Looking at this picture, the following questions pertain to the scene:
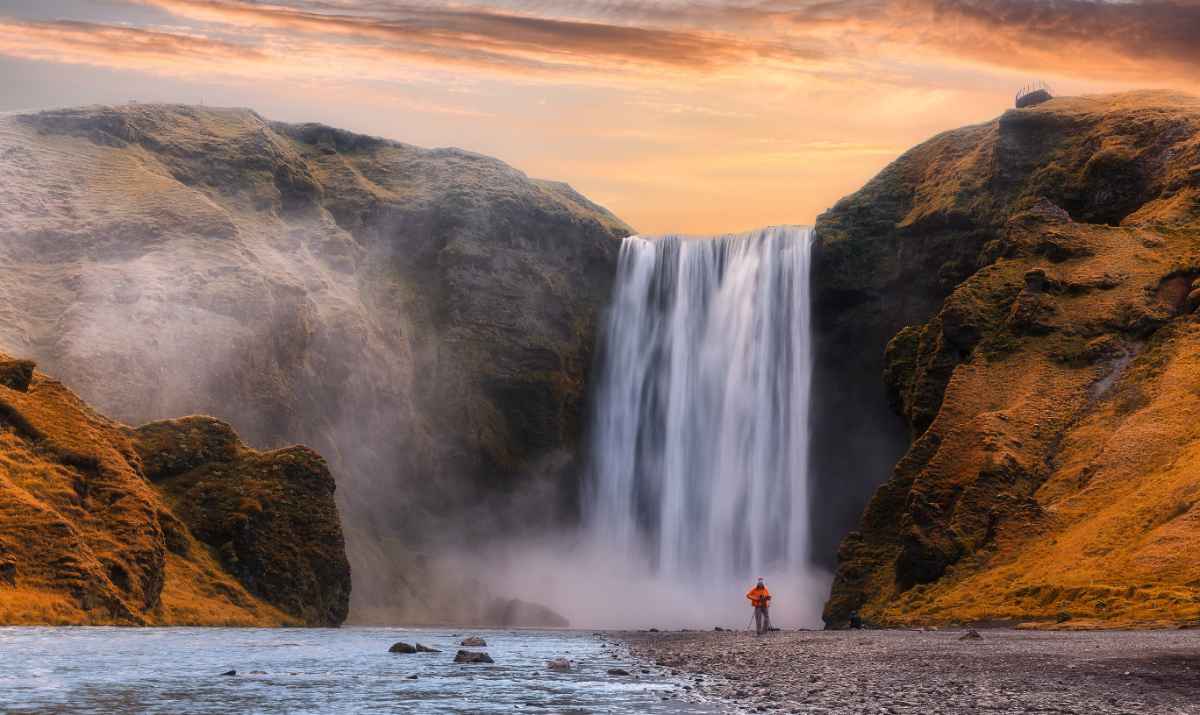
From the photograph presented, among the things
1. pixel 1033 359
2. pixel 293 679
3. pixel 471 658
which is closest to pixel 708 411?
pixel 1033 359

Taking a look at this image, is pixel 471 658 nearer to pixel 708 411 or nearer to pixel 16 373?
pixel 16 373

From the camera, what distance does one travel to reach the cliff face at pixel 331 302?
98.2m

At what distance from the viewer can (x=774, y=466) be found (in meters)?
97.4

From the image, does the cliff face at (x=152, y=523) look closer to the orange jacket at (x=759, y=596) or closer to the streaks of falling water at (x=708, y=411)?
the orange jacket at (x=759, y=596)

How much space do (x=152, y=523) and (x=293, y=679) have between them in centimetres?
3900

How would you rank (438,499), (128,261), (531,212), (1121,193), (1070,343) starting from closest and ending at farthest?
(1070,343) → (1121,193) → (128,261) → (438,499) → (531,212)

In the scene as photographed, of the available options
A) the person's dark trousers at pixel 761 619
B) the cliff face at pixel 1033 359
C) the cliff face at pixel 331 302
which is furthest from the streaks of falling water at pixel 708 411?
the person's dark trousers at pixel 761 619

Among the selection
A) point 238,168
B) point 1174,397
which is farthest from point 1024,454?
point 238,168

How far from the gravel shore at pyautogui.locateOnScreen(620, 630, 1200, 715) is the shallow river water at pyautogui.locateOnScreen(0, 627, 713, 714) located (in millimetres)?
1706

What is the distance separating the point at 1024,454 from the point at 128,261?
7013 centimetres

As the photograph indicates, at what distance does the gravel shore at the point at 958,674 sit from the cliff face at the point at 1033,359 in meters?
11.7

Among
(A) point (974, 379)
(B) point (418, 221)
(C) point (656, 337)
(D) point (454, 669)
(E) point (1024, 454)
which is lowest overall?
(D) point (454, 669)

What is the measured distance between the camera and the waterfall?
317 ft

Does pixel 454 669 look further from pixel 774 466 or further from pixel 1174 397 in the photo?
pixel 774 466
